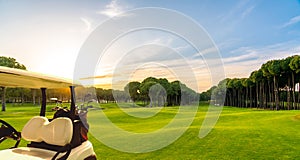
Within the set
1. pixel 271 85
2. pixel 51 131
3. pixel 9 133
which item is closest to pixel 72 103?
pixel 51 131

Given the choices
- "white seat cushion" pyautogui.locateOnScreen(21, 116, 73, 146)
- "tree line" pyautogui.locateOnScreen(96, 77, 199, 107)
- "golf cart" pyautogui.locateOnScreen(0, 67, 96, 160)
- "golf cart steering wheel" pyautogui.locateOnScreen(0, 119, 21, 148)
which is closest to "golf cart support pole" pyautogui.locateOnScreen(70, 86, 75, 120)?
"golf cart" pyautogui.locateOnScreen(0, 67, 96, 160)

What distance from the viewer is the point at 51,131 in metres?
4.27

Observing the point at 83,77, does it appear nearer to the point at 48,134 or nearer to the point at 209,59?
the point at 48,134

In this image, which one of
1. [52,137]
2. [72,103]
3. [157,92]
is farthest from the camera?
[157,92]

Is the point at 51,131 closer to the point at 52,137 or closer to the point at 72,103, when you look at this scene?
the point at 52,137

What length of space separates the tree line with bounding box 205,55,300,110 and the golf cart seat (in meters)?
15.6

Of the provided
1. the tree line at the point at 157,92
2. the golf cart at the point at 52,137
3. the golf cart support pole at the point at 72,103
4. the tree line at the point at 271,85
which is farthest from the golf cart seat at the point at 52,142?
the tree line at the point at 271,85

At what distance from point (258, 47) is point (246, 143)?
13477mm

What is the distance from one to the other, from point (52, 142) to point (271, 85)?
34.5 metres

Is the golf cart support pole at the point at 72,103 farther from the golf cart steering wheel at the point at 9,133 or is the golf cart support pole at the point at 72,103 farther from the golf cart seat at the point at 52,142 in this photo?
the golf cart steering wheel at the point at 9,133

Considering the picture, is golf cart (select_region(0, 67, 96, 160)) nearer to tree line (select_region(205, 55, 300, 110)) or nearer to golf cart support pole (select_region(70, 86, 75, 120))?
golf cart support pole (select_region(70, 86, 75, 120))

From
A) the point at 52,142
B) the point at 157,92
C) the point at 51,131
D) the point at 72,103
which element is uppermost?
the point at 157,92

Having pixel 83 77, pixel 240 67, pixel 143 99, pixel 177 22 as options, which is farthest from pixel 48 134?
pixel 143 99

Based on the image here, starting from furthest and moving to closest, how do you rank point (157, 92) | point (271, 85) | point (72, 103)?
1. point (271, 85)
2. point (157, 92)
3. point (72, 103)
